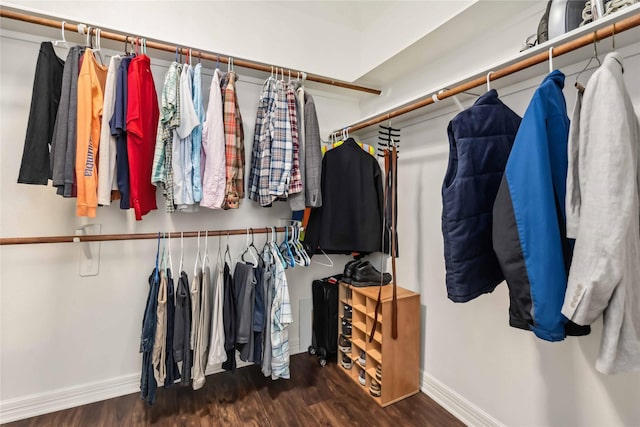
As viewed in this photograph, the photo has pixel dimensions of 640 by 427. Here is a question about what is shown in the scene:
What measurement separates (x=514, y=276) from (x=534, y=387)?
0.96 m

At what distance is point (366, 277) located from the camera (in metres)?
2.19

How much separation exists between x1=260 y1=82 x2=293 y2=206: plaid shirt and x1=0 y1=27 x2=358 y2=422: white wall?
2.19 ft

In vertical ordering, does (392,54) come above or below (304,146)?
above

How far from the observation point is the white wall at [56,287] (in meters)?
1.69

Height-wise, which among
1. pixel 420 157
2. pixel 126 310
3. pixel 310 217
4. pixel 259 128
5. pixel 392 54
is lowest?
pixel 126 310

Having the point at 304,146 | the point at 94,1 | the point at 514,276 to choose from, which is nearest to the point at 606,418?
the point at 514,276

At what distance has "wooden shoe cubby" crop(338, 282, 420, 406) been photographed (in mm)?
1872

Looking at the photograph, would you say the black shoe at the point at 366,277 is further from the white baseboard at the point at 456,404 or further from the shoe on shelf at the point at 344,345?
the white baseboard at the point at 456,404

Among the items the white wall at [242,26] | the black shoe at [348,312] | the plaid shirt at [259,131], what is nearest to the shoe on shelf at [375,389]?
the black shoe at [348,312]

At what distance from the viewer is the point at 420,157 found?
2.10 m

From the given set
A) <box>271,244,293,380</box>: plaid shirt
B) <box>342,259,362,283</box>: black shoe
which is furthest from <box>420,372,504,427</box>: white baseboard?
<box>271,244,293,380</box>: plaid shirt

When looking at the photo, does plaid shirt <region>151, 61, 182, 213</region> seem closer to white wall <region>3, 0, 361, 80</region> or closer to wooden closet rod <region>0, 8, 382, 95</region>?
wooden closet rod <region>0, 8, 382, 95</region>

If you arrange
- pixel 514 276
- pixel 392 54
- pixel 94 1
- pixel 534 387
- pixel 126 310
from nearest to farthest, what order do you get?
pixel 514 276
pixel 534 387
pixel 94 1
pixel 126 310
pixel 392 54

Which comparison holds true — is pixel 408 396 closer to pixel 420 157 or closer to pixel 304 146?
pixel 420 157
